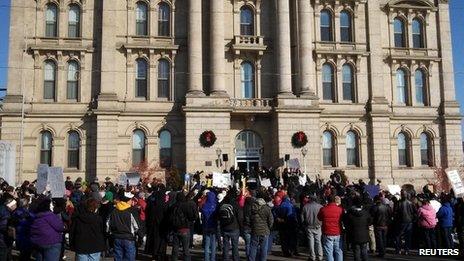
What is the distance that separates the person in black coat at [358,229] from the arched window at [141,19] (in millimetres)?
28649

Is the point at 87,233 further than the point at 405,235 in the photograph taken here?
No

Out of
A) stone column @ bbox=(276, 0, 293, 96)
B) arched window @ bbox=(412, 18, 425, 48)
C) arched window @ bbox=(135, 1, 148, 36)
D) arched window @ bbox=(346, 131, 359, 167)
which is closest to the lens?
stone column @ bbox=(276, 0, 293, 96)

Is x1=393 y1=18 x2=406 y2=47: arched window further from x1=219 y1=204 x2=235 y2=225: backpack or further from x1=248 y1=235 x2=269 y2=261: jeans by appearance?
x1=219 y1=204 x2=235 y2=225: backpack

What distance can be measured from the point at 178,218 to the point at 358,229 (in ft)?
15.9

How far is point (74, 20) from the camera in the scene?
38.3 m

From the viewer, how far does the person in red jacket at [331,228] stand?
44.8ft

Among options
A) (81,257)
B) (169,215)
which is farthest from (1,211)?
(169,215)

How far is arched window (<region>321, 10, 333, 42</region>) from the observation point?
41.6 m

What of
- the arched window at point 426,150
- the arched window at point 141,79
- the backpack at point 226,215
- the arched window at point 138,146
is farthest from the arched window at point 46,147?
the arched window at point 426,150

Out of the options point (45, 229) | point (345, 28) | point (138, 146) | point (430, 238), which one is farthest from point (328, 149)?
point (45, 229)

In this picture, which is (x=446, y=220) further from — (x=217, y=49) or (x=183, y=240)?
(x=217, y=49)

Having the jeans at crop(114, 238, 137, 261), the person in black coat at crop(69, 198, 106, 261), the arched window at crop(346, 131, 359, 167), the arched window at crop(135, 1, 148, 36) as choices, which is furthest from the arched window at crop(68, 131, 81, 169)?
the person in black coat at crop(69, 198, 106, 261)

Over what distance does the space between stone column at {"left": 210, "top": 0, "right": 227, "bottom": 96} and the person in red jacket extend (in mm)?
24551

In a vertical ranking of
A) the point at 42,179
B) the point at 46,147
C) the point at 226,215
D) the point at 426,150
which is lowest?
the point at 226,215
